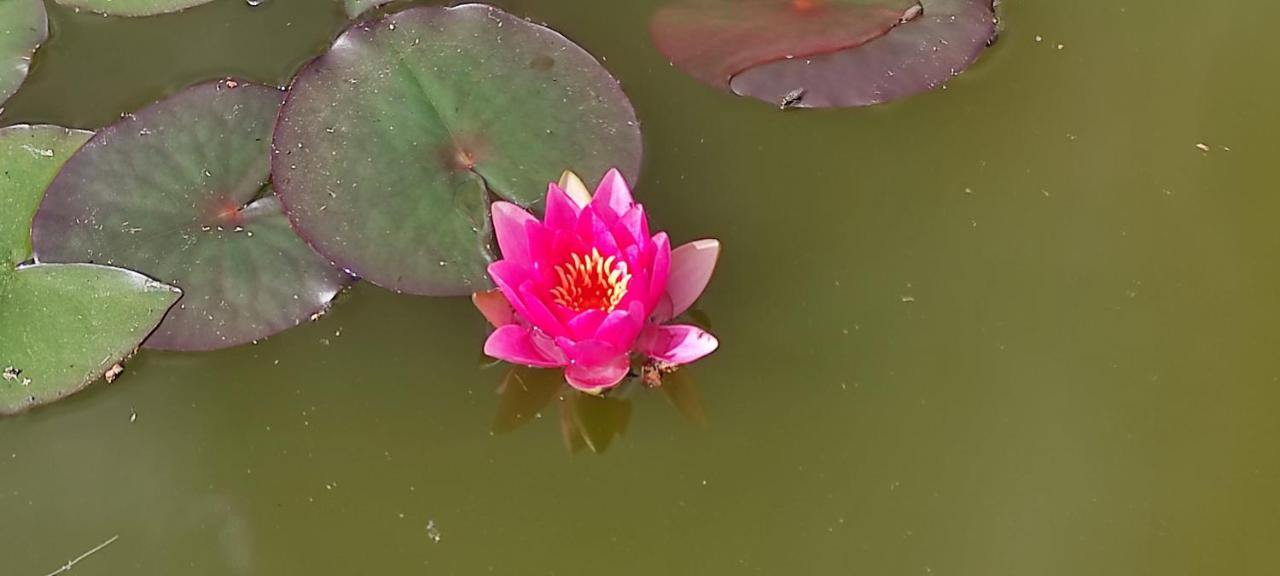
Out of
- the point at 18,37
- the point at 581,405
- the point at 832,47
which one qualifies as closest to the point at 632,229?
the point at 581,405

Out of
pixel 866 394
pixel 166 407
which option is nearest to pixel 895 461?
pixel 866 394

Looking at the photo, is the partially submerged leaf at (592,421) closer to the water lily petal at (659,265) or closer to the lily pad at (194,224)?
the water lily petal at (659,265)

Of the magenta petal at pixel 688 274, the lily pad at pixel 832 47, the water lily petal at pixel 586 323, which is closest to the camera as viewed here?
the water lily petal at pixel 586 323

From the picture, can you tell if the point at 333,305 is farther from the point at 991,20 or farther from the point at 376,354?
→ the point at 991,20

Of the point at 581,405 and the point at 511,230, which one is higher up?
the point at 511,230

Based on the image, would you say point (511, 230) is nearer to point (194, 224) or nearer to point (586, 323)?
point (586, 323)

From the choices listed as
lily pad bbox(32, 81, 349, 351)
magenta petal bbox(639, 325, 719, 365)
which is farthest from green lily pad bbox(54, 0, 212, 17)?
magenta petal bbox(639, 325, 719, 365)

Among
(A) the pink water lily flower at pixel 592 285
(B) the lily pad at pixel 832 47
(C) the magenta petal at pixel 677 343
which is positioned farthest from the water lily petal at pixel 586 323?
(B) the lily pad at pixel 832 47

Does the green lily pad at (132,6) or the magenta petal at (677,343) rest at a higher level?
the green lily pad at (132,6)
